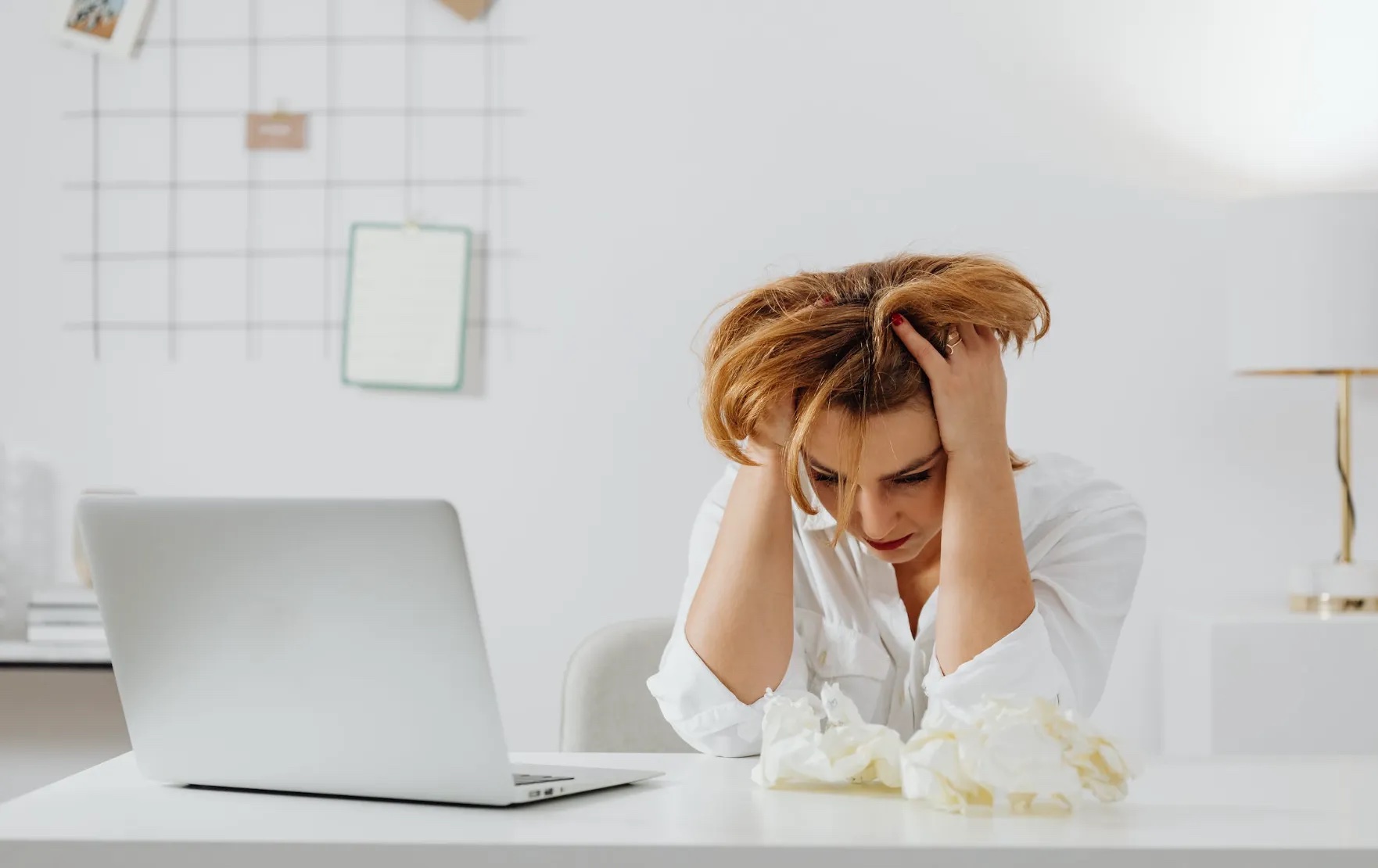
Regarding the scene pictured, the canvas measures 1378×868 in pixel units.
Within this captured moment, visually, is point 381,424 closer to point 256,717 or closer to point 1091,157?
point 1091,157

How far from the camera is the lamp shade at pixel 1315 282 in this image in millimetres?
2088

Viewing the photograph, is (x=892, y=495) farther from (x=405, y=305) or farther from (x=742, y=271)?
(x=405, y=305)

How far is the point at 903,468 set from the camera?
116 cm

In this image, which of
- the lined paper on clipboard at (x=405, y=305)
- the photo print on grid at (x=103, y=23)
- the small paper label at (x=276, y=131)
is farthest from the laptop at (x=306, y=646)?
the photo print on grid at (x=103, y=23)

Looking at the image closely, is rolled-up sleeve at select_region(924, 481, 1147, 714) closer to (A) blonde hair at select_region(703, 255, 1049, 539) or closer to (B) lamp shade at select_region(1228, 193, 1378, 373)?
(A) blonde hair at select_region(703, 255, 1049, 539)

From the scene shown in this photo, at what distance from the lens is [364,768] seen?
81cm

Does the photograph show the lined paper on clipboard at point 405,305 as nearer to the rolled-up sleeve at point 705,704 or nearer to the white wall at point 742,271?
the white wall at point 742,271

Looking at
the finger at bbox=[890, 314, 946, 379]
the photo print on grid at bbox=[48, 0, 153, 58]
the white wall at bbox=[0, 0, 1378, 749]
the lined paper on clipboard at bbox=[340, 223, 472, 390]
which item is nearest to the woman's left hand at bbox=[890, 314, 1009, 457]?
the finger at bbox=[890, 314, 946, 379]

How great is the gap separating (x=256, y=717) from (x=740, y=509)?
55 centimetres

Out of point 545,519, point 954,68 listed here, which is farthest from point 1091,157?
point 545,519

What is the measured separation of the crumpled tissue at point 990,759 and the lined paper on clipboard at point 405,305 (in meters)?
1.74

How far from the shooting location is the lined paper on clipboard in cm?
246

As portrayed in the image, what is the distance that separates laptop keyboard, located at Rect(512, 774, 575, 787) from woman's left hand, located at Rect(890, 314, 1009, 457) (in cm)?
47

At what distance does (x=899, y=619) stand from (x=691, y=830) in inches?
29.1
